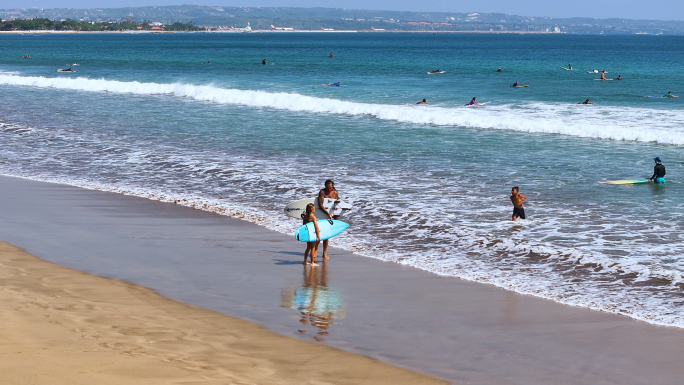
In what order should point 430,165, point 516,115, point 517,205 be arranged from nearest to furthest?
1. point 517,205
2. point 430,165
3. point 516,115

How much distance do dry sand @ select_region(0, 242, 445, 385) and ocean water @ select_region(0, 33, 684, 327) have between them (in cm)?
395

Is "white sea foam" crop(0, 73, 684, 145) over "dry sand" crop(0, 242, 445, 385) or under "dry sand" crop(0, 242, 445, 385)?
over

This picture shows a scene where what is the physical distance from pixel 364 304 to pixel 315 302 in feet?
2.04

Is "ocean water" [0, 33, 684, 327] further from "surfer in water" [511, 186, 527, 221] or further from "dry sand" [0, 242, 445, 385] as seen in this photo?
"dry sand" [0, 242, 445, 385]

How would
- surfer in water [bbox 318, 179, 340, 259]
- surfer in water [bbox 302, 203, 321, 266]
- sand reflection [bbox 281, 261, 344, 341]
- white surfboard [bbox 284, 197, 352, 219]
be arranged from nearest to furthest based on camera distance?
1. sand reflection [bbox 281, 261, 344, 341]
2. surfer in water [bbox 302, 203, 321, 266]
3. surfer in water [bbox 318, 179, 340, 259]
4. white surfboard [bbox 284, 197, 352, 219]

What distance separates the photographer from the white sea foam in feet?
99.0

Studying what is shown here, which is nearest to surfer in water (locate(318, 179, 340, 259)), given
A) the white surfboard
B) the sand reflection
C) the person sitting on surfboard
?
the white surfboard

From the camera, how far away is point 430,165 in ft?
73.2

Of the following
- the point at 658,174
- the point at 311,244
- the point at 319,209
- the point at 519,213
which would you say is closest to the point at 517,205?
the point at 519,213

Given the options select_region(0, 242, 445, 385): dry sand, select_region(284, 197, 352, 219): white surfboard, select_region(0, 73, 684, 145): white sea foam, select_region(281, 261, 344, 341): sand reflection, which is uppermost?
select_region(0, 73, 684, 145): white sea foam

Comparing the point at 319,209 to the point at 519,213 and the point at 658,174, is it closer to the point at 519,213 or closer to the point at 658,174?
the point at 519,213

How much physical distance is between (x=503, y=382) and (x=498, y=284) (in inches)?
144

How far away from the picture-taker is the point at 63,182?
19312 mm

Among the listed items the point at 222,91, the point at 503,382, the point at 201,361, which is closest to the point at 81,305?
the point at 201,361
